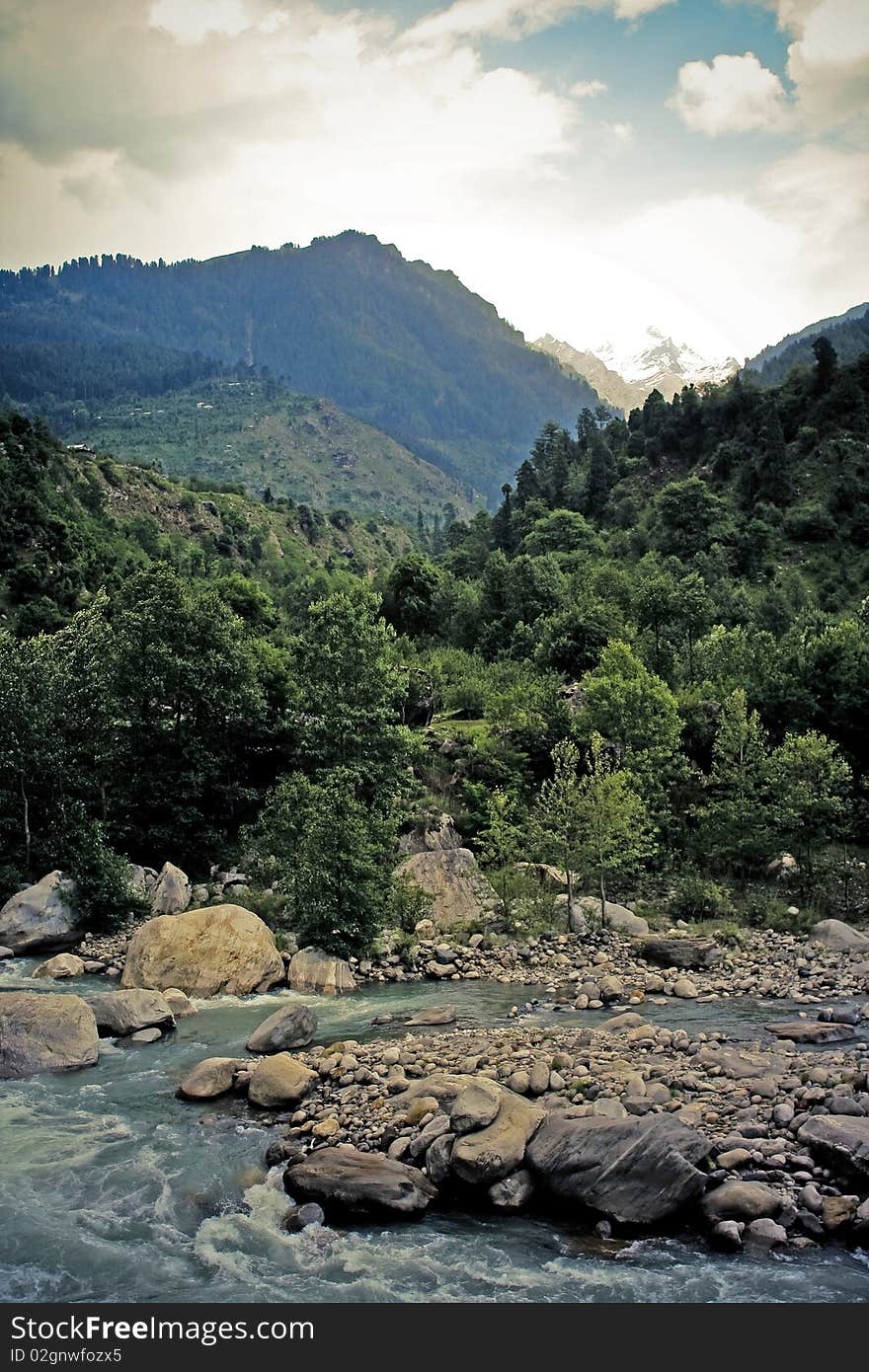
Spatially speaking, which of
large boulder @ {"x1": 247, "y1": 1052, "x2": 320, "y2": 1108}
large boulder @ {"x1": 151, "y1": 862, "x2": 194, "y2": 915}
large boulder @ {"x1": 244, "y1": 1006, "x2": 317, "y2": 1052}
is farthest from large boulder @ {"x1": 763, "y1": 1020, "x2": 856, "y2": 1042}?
large boulder @ {"x1": 151, "y1": 862, "x2": 194, "y2": 915}

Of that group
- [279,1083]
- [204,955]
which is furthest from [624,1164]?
[204,955]

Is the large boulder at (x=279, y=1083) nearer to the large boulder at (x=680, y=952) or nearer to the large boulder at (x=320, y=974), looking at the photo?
the large boulder at (x=320, y=974)

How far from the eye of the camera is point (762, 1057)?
22656 mm

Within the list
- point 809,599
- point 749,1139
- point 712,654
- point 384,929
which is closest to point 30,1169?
point 749,1139

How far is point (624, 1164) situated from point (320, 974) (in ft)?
63.2

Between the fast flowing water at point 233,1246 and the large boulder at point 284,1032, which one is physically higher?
the fast flowing water at point 233,1246

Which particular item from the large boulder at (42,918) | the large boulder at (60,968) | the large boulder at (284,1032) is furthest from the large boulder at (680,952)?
the large boulder at (42,918)

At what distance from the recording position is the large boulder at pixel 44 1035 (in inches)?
945

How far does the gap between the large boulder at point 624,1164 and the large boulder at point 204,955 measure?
57.8ft

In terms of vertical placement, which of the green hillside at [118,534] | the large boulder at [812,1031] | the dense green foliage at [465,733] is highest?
the green hillside at [118,534]

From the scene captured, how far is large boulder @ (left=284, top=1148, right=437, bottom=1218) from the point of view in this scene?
644 inches

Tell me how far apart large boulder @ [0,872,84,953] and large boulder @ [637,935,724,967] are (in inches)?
951

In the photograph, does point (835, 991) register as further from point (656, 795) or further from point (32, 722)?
point (32, 722)

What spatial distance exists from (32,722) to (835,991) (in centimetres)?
3620
